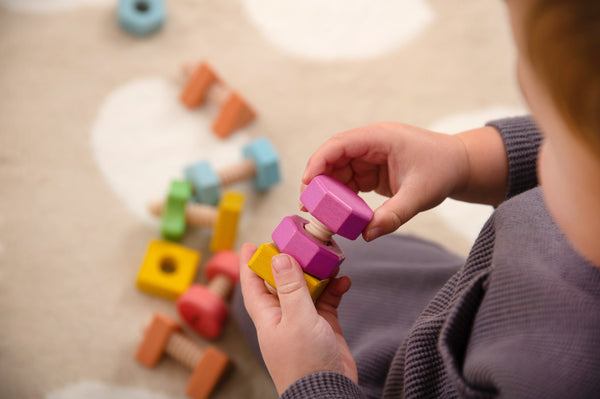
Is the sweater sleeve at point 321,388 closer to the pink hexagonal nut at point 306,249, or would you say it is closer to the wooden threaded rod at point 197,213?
the pink hexagonal nut at point 306,249

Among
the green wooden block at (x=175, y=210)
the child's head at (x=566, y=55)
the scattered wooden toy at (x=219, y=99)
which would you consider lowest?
the green wooden block at (x=175, y=210)

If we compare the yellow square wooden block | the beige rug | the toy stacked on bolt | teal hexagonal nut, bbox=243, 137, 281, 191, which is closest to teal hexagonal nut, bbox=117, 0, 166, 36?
the beige rug

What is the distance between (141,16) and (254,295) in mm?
694

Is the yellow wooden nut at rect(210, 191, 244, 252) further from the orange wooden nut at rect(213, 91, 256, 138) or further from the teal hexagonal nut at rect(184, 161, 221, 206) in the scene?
the orange wooden nut at rect(213, 91, 256, 138)

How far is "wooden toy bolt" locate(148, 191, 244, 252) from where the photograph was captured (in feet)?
2.71

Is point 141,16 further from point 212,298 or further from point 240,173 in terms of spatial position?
point 212,298

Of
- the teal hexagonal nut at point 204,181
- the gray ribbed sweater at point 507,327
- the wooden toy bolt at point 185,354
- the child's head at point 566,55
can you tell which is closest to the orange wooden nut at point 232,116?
the teal hexagonal nut at point 204,181

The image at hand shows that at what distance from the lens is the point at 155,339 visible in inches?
30.1

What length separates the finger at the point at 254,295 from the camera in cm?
52

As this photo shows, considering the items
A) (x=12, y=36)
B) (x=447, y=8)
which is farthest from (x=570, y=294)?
(x=12, y=36)

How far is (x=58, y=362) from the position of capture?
77 cm

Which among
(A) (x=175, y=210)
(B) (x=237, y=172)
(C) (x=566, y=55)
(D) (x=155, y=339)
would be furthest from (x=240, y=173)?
(C) (x=566, y=55)

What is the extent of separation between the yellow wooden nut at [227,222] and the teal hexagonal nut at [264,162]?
0.05 metres

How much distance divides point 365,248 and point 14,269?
500 millimetres
